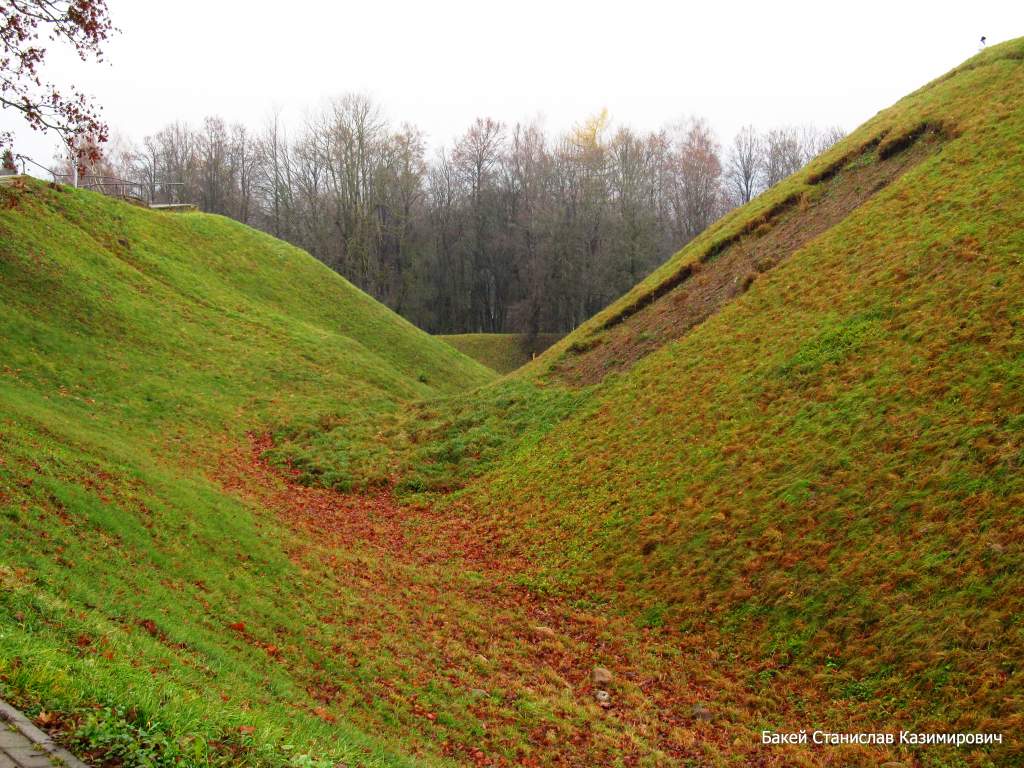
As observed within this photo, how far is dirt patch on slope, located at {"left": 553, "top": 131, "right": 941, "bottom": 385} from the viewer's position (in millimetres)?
19812

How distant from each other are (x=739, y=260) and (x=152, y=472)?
56.4ft

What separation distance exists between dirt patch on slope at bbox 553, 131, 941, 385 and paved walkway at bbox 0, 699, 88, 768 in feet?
56.6

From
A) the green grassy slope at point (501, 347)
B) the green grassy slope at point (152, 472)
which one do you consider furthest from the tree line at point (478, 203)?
the green grassy slope at point (152, 472)

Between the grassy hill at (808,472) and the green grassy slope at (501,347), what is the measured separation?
38.1 metres

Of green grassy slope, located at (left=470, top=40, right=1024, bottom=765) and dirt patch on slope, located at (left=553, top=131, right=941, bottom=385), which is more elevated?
dirt patch on slope, located at (left=553, top=131, right=941, bottom=385)

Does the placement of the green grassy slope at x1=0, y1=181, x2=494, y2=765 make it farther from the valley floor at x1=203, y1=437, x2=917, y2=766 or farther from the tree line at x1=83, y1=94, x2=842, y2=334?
the tree line at x1=83, y1=94, x2=842, y2=334

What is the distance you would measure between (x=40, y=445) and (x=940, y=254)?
670 inches

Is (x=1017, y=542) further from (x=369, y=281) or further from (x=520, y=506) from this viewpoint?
(x=369, y=281)

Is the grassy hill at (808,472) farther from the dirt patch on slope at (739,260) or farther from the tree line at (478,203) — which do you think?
the tree line at (478,203)

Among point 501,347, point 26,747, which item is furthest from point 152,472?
point 501,347

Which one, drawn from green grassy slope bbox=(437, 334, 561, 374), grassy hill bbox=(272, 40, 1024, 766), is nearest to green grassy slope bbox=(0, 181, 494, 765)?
grassy hill bbox=(272, 40, 1024, 766)

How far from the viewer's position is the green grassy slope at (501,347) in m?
60.3

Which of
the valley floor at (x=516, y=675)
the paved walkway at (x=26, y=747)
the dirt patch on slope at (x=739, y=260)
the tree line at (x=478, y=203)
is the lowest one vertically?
the valley floor at (x=516, y=675)

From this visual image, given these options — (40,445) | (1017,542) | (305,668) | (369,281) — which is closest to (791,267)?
(1017,542)
